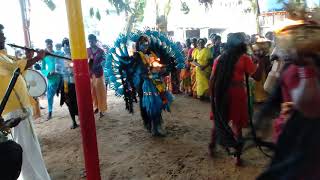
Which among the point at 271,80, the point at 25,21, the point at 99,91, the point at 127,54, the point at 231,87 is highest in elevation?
the point at 25,21

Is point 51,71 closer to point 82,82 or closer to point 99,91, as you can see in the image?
point 99,91

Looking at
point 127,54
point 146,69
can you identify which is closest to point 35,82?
point 127,54

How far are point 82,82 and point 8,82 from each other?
2.74 ft

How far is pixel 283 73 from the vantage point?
2516mm

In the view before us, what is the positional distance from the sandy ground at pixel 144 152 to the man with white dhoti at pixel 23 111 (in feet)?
3.16

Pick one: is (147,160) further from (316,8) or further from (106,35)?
(106,35)

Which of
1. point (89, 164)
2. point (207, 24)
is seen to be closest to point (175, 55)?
point (89, 164)

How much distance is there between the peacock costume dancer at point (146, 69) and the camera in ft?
20.5

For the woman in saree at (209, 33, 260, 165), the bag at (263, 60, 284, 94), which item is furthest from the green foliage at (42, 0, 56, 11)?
the bag at (263, 60, 284, 94)

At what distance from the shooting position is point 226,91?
14.1ft

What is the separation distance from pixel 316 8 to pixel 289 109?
2.36 feet

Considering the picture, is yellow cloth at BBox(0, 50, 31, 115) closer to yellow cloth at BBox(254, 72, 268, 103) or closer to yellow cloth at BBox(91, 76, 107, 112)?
yellow cloth at BBox(91, 76, 107, 112)

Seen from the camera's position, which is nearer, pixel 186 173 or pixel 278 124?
pixel 278 124

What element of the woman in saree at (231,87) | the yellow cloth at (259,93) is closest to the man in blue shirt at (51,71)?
the woman in saree at (231,87)
